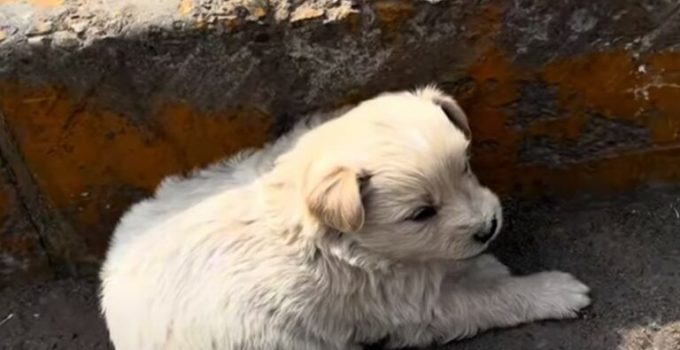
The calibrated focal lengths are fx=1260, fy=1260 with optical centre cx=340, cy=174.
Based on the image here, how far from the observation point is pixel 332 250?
4.16 m

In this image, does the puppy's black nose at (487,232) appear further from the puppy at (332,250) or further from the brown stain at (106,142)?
the brown stain at (106,142)

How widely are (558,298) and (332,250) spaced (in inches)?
35.6

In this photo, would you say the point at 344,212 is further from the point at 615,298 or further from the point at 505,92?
the point at 615,298

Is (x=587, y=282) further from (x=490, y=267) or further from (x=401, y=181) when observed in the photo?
(x=401, y=181)

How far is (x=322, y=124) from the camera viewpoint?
4.34 meters

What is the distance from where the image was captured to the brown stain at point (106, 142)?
174 inches

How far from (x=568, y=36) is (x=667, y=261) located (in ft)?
3.18

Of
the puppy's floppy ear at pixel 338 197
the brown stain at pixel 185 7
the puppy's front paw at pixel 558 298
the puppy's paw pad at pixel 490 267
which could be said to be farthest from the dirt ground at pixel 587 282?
the brown stain at pixel 185 7

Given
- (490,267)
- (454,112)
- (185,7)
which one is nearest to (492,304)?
(490,267)

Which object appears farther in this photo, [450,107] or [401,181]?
[450,107]

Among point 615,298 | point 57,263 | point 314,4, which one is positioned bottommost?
point 615,298

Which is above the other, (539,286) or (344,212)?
(344,212)

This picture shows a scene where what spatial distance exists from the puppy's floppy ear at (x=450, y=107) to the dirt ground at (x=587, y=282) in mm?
751

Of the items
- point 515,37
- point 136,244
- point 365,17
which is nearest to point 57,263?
point 136,244
